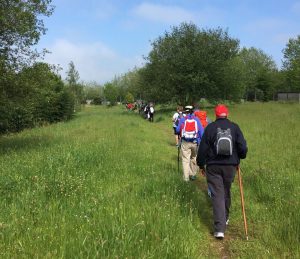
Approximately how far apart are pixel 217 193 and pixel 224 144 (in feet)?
2.84

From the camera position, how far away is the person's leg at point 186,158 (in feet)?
35.1

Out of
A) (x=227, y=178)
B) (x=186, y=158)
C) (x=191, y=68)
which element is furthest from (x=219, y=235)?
(x=191, y=68)

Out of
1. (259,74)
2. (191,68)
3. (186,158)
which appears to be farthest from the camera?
(259,74)

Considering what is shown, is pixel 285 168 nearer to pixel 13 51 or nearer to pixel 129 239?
pixel 129 239

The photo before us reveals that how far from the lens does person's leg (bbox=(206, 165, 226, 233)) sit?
694 cm

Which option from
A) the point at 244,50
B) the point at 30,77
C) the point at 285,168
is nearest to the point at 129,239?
the point at 285,168

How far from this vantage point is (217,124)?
725 cm

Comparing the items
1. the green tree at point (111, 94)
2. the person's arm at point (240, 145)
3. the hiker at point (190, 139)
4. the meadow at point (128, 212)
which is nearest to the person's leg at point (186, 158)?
the hiker at point (190, 139)

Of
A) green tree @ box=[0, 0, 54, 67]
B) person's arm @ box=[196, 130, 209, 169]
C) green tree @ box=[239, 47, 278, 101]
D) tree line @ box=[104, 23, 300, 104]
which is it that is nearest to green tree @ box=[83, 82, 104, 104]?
green tree @ box=[239, 47, 278, 101]

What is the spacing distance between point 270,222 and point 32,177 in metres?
4.92

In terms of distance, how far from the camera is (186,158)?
10.9m

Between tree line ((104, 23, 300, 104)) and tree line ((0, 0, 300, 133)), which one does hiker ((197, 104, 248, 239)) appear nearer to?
tree line ((0, 0, 300, 133))

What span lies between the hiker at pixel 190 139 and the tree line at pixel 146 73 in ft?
23.6

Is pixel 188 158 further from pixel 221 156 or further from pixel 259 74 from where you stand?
pixel 259 74
